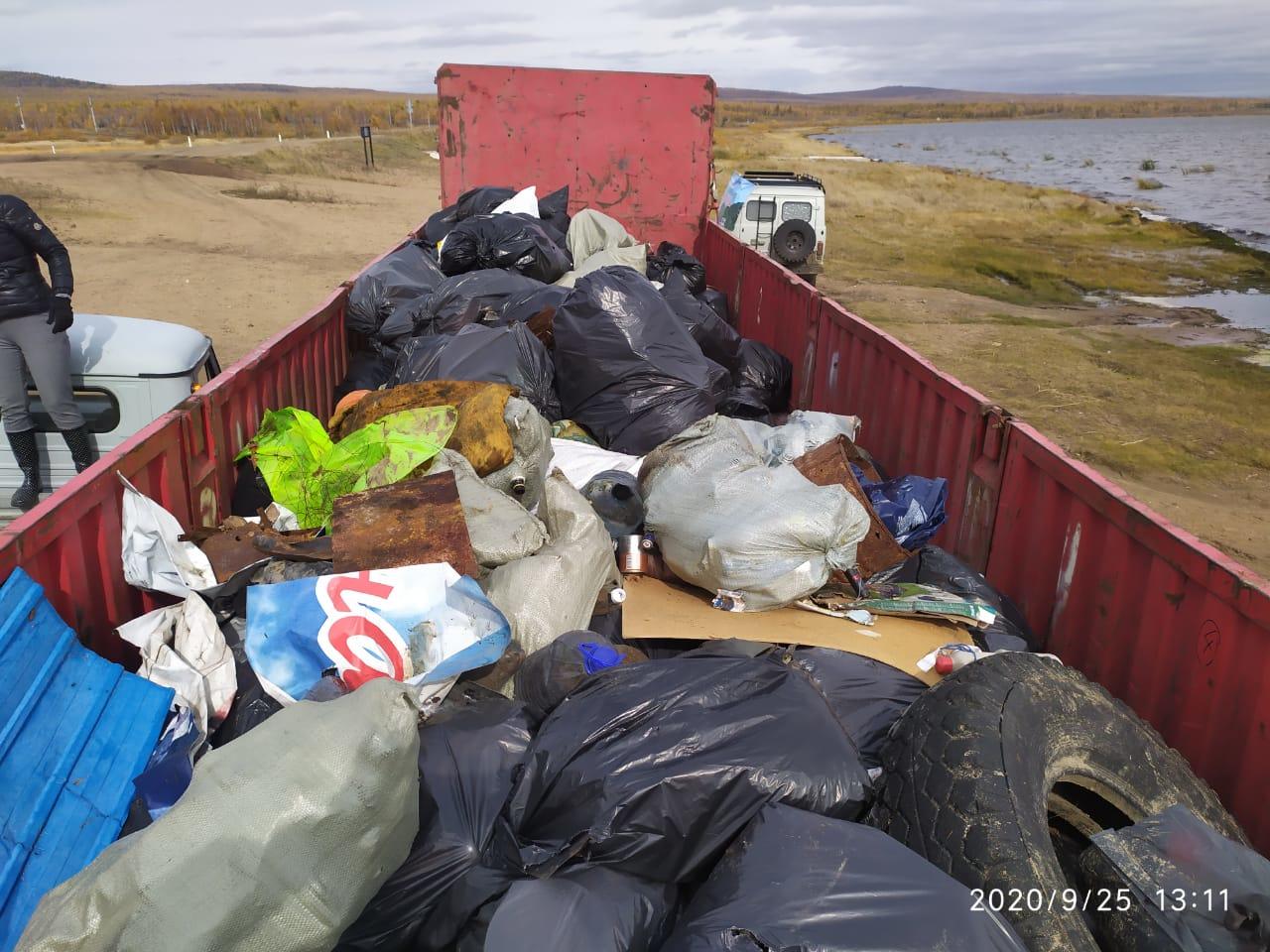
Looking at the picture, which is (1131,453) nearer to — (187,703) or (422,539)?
(422,539)

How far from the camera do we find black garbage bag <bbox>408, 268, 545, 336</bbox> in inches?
179

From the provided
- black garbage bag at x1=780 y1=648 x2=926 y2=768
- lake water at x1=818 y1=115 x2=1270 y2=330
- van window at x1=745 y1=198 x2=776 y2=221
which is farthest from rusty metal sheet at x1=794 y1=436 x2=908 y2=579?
lake water at x1=818 y1=115 x2=1270 y2=330

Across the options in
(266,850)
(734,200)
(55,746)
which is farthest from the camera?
(734,200)

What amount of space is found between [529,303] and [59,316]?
2.13 metres

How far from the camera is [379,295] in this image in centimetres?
494

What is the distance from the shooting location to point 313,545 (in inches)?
103

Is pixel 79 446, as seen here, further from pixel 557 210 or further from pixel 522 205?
pixel 557 210

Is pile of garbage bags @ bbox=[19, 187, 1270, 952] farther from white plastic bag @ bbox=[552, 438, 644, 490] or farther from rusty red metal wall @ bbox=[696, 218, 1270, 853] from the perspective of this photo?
rusty red metal wall @ bbox=[696, 218, 1270, 853]

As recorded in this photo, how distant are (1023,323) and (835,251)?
6.26 m

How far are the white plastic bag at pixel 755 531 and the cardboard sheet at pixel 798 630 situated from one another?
6cm

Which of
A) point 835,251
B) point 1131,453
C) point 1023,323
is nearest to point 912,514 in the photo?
point 1131,453

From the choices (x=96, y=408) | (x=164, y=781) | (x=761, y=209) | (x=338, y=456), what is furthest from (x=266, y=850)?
(x=761, y=209)

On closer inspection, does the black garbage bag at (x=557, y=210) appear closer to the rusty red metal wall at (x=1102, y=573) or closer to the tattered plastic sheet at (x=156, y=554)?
the rusty red metal wall at (x=1102, y=573)

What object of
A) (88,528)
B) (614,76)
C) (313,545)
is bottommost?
(313,545)
